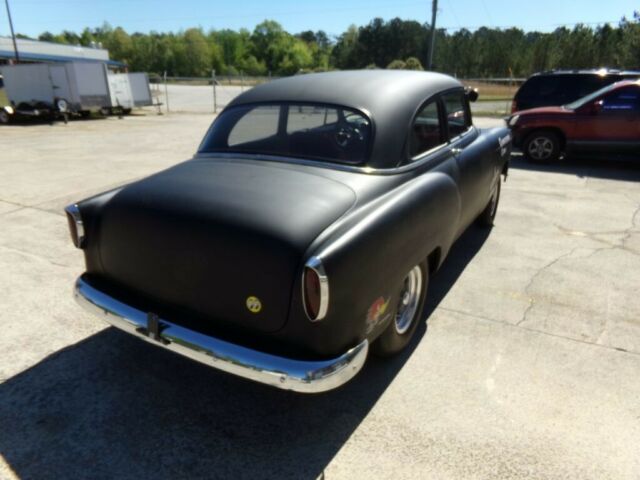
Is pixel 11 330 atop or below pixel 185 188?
below

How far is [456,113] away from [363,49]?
97689 millimetres

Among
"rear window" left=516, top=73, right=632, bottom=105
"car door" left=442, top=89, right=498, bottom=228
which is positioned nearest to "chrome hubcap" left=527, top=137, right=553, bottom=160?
"rear window" left=516, top=73, right=632, bottom=105

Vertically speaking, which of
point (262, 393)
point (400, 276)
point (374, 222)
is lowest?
point (262, 393)

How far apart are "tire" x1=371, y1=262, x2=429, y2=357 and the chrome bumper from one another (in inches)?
24.7

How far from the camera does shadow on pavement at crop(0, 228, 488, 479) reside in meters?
2.14

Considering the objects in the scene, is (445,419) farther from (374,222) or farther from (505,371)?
(374,222)

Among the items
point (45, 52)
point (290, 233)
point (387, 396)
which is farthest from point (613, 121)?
point (45, 52)

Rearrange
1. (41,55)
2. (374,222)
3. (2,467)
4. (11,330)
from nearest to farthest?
(2,467)
(374,222)
(11,330)
(41,55)

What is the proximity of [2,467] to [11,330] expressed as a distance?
1.39m

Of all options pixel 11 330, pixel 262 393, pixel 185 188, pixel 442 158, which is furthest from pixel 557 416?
pixel 11 330

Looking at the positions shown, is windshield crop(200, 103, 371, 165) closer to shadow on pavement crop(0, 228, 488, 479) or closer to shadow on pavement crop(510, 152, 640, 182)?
shadow on pavement crop(0, 228, 488, 479)

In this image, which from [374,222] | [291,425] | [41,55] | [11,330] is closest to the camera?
[374,222]

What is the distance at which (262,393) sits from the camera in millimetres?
2646

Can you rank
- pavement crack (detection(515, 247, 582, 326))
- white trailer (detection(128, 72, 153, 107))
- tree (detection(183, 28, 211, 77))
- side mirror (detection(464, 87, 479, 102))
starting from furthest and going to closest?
tree (detection(183, 28, 211, 77)) → white trailer (detection(128, 72, 153, 107)) → side mirror (detection(464, 87, 479, 102)) → pavement crack (detection(515, 247, 582, 326))
